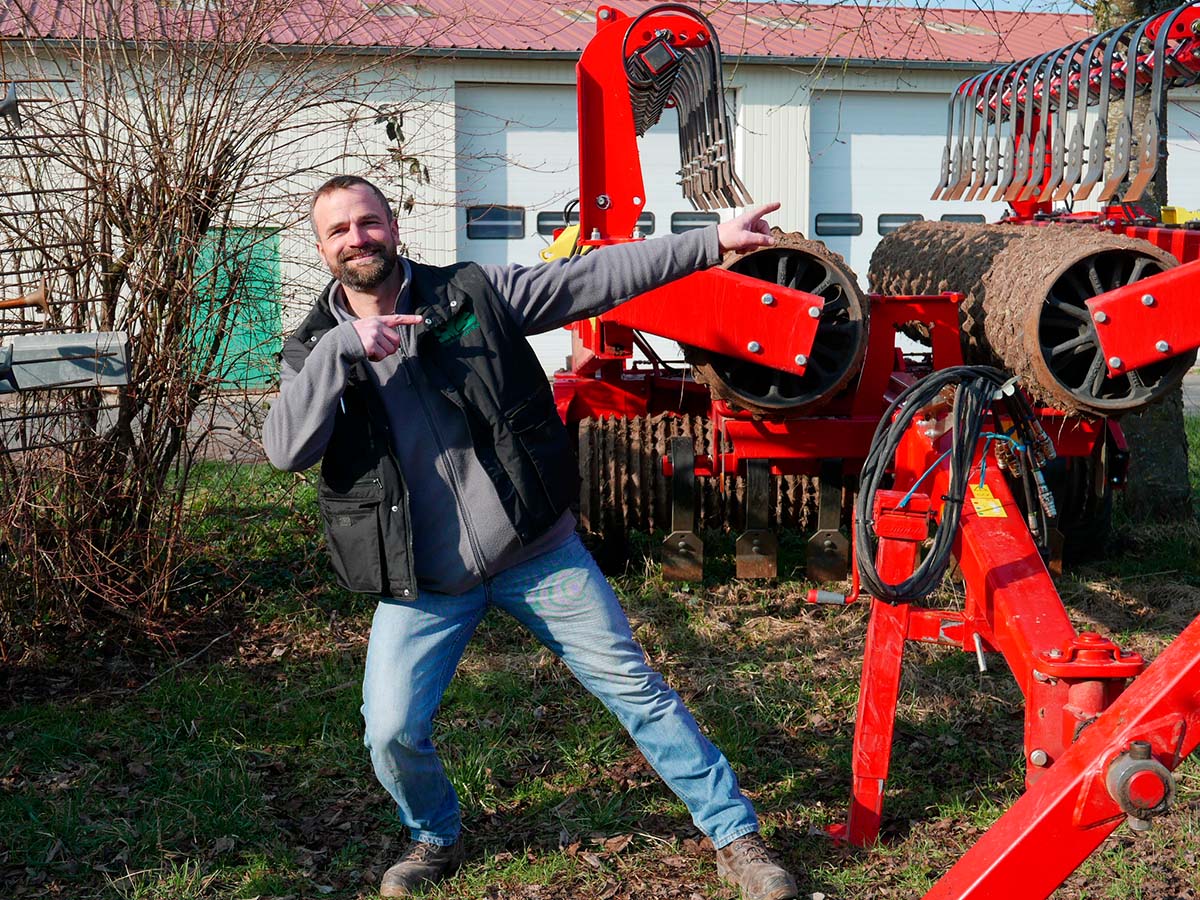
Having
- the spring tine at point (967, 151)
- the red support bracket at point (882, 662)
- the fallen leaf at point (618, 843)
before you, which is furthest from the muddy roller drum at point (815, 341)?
the spring tine at point (967, 151)

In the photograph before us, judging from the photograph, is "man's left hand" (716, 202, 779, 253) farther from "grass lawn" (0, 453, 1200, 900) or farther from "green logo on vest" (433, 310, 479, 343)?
"grass lawn" (0, 453, 1200, 900)

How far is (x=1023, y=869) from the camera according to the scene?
2.47 meters

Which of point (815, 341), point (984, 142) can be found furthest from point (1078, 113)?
point (815, 341)

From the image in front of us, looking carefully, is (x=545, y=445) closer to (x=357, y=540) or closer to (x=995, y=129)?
(x=357, y=540)

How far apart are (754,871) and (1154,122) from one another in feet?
9.71

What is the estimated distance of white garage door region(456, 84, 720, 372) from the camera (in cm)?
1401

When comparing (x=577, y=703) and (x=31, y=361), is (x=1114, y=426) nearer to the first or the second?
(x=577, y=703)

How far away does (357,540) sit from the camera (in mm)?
3162

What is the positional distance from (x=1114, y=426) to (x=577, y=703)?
2797 millimetres

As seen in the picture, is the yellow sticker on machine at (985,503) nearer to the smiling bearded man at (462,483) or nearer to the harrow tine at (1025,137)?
the smiling bearded man at (462,483)

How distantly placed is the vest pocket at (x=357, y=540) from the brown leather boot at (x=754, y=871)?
1146 millimetres

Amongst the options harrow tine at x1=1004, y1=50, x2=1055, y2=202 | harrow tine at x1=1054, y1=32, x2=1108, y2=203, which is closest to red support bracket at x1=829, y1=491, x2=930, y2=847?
harrow tine at x1=1054, y1=32, x2=1108, y2=203

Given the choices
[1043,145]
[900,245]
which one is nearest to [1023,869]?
[1043,145]

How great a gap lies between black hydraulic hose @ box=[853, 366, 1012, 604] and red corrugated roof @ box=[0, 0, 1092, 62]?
2882mm
